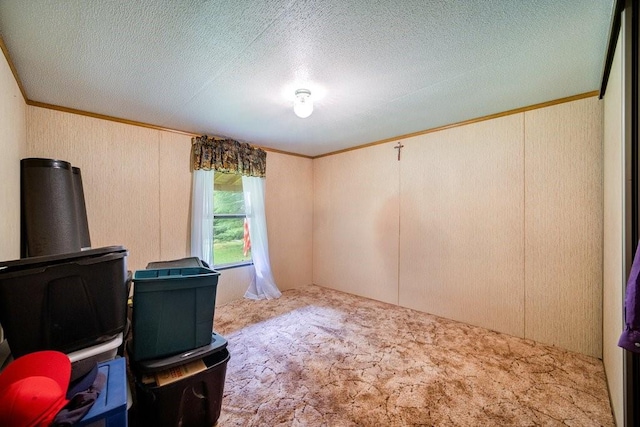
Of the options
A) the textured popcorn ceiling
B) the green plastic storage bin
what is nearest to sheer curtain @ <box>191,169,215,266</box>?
the textured popcorn ceiling

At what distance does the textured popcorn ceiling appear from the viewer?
1.28 m

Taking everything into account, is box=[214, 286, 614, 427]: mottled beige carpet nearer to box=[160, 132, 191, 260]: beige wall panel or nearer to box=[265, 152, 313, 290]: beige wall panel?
box=[160, 132, 191, 260]: beige wall panel

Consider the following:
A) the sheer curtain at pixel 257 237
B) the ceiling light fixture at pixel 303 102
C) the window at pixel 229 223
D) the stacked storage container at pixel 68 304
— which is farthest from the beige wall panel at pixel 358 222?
the stacked storage container at pixel 68 304

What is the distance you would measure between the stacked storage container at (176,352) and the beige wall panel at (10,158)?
0.92 m

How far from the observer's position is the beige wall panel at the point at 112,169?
7.80ft

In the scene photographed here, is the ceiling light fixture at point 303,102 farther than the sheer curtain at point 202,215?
No

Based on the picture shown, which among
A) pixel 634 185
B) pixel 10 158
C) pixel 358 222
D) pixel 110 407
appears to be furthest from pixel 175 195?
pixel 634 185

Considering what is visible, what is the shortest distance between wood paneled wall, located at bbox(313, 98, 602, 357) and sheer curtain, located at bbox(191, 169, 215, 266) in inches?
82.3

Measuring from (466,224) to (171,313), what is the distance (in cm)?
286

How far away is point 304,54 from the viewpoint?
162 cm

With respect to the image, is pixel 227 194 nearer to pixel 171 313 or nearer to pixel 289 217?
pixel 289 217

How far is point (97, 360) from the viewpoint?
1.15 meters

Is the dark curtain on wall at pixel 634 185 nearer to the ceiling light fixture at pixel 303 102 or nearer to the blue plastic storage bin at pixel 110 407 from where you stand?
the ceiling light fixture at pixel 303 102

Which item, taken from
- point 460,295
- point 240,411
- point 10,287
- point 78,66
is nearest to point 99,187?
point 78,66
